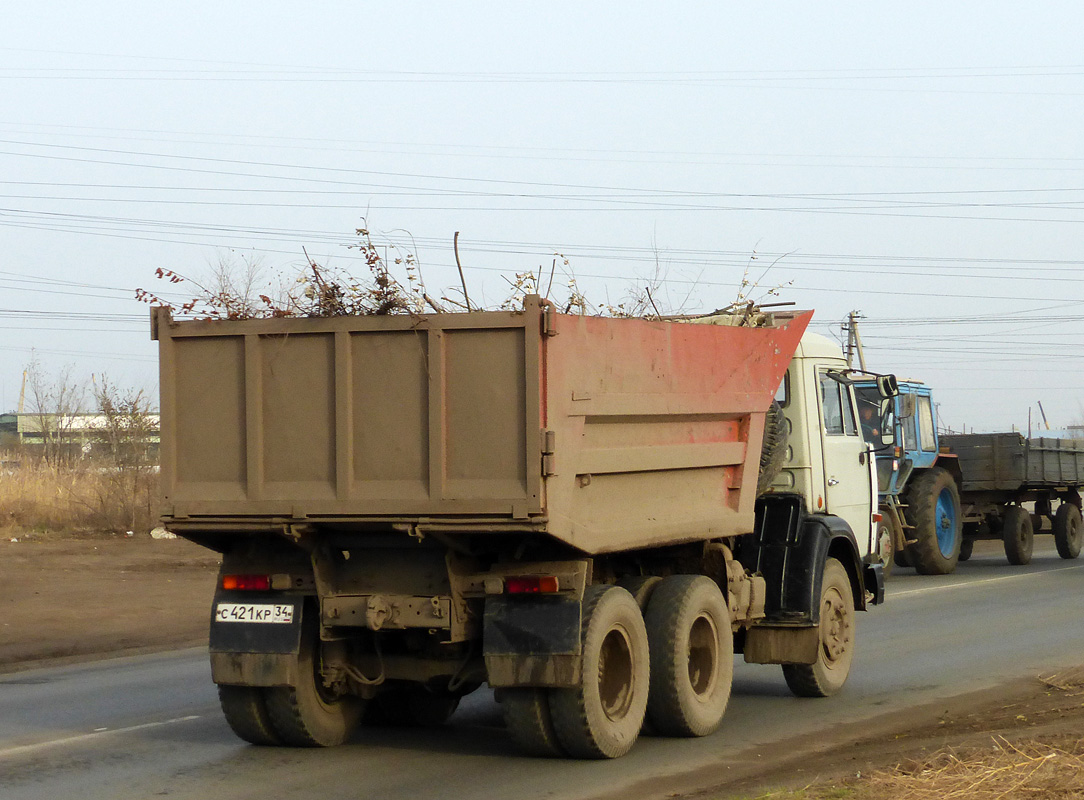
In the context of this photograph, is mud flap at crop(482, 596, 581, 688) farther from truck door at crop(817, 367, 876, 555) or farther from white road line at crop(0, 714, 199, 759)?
truck door at crop(817, 367, 876, 555)

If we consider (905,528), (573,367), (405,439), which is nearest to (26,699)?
(405,439)

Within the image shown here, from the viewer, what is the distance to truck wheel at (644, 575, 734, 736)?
8086 millimetres

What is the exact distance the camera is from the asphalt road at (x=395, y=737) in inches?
281

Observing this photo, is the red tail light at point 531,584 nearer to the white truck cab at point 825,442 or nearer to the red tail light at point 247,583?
the red tail light at point 247,583

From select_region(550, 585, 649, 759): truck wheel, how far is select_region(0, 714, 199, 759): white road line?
3.06 metres

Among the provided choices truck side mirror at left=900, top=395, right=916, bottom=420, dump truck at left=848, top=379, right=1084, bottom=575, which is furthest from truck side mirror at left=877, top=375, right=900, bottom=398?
truck side mirror at left=900, top=395, right=916, bottom=420

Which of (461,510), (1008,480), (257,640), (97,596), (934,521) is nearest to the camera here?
(461,510)

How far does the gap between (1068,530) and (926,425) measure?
17.9 feet

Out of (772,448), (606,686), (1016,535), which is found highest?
(772,448)

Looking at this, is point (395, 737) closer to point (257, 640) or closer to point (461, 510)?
point (257, 640)

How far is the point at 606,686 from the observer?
25.5 ft

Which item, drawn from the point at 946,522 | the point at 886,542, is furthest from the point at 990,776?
the point at 946,522

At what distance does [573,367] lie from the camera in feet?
23.5

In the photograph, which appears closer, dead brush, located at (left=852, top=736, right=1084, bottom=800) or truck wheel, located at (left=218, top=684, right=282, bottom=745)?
dead brush, located at (left=852, top=736, right=1084, bottom=800)
